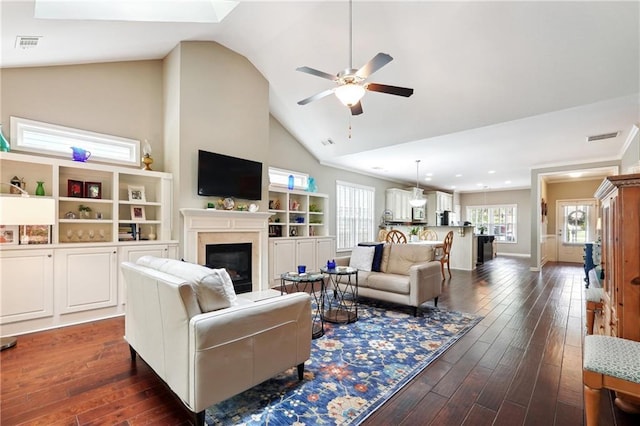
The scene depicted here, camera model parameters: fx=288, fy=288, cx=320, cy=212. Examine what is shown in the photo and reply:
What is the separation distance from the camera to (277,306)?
201cm

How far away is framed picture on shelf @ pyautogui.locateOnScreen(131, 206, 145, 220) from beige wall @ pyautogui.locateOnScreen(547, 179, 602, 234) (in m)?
11.7

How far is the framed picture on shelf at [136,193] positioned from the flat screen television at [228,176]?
2.61 ft

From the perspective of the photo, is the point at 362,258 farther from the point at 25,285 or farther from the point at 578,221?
the point at 578,221

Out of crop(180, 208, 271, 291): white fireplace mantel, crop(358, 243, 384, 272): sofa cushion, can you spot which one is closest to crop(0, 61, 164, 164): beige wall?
crop(180, 208, 271, 291): white fireplace mantel

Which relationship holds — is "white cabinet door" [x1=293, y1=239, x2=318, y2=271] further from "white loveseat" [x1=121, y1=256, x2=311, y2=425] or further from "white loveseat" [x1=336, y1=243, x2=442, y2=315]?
"white loveseat" [x1=121, y1=256, x2=311, y2=425]

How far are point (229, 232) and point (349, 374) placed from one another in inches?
123

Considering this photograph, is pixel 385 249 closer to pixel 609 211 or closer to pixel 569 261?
pixel 609 211

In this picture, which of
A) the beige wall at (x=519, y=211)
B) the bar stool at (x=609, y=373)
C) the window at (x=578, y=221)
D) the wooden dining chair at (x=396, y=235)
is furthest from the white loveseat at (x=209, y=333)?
the beige wall at (x=519, y=211)

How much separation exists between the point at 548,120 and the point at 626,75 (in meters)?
1.10

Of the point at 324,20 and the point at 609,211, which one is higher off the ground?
the point at 324,20

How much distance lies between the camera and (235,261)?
4.89m

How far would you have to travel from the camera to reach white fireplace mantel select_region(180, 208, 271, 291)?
4250 millimetres

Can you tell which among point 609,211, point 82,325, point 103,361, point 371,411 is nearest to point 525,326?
point 609,211

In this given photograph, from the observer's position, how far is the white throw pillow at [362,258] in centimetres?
445
